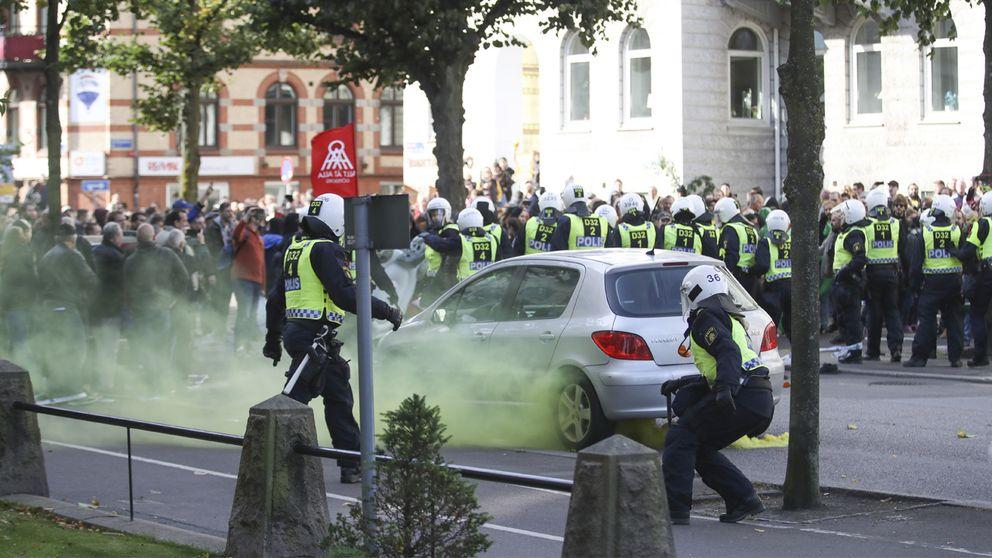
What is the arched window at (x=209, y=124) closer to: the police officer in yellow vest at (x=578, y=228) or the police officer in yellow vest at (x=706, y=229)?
the police officer in yellow vest at (x=706, y=229)

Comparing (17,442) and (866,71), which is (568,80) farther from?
(17,442)

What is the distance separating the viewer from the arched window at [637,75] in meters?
33.0

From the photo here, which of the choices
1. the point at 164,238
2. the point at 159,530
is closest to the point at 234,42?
the point at 164,238

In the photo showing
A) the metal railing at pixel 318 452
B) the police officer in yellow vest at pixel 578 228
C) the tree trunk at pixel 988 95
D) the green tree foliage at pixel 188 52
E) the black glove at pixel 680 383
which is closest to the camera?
the metal railing at pixel 318 452

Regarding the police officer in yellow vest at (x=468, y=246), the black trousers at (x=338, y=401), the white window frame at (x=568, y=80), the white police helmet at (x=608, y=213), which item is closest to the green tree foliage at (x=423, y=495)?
the black trousers at (x=338, y=401)

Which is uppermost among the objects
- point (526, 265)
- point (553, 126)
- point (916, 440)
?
point (553, 126)

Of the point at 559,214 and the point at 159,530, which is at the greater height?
the point at 559,214

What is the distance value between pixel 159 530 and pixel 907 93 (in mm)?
23895

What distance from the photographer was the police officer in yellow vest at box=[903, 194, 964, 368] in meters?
17.0

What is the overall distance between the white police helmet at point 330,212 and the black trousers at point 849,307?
8934mm

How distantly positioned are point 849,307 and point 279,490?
11.5 metres

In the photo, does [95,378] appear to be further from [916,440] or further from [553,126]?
[553,126]

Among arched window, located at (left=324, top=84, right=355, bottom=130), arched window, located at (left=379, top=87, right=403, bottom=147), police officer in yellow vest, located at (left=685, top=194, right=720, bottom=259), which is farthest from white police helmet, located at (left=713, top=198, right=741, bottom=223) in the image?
arched window, located at (left=379, top=87, right=403, bottom=147)

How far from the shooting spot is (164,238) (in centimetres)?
1738
